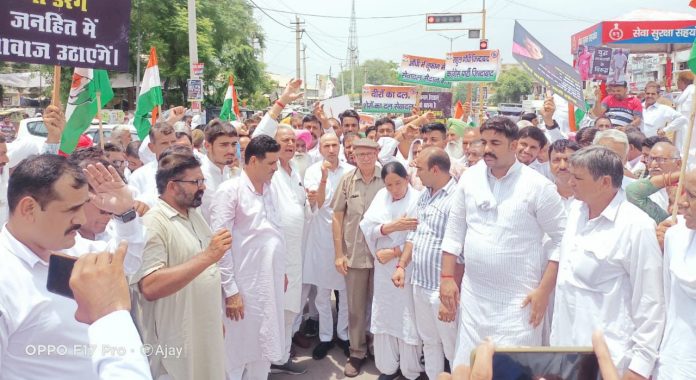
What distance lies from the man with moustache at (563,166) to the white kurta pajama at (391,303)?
3.32 ft

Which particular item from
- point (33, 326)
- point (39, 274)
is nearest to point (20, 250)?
point (39, 274)

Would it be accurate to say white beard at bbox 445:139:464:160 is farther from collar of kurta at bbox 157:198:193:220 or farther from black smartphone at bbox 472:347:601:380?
black smartphone at bbox 472:347:601:380

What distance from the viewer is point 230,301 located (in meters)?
3.65

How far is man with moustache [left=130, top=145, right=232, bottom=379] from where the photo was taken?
2619mm

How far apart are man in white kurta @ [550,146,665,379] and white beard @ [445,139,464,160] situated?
3820 mm

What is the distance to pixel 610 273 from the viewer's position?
101 inches

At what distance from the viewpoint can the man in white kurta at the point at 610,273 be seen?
243cm

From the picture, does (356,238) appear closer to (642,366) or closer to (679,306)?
(642,366)

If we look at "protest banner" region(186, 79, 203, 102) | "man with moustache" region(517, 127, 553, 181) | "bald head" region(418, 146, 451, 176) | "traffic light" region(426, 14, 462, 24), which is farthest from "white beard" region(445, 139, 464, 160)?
"traffic light" region(426, 14, 462, 24)

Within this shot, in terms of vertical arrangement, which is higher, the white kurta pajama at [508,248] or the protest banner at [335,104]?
the protest banner at [335,104]

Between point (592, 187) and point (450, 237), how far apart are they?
1068 mm

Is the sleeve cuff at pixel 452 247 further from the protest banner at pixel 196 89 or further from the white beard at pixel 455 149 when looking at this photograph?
the protest banner at pixel 196 89

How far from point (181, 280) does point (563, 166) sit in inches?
104

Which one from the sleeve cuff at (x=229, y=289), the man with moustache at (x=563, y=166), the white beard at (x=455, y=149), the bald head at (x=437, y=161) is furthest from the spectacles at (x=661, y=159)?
the sleeve cuff at (x=229, y=289)
